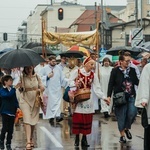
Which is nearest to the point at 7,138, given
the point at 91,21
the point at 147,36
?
the point at 147,36

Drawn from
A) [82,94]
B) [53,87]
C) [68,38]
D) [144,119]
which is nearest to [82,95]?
[82,94]

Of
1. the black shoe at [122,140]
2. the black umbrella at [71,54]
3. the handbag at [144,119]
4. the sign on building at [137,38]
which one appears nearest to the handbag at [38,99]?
the black shoe at [122,140]

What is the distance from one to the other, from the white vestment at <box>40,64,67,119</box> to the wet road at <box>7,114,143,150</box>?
1.47ft

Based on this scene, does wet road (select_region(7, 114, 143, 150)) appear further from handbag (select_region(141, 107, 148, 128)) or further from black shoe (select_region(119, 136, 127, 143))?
handbag (select_region(141, 107, 148, 128))

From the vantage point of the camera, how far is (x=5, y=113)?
12.1 m

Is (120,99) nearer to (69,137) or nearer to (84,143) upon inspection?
(84,143)

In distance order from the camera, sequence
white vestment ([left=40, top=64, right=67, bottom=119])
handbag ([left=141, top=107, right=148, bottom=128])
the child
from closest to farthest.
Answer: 1. handbag ([left=141, top=107, right=148, bottom=128])
2. the child
3. white vestment ([left=40, top=64, right=67, bottom=119])

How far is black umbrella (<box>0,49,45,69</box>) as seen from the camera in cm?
1163

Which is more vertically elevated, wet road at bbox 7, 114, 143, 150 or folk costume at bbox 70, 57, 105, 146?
folk costume at bbox 70, 57, 105, 146

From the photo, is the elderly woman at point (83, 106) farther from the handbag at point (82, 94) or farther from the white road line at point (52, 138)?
the white road line at point (52, 138)

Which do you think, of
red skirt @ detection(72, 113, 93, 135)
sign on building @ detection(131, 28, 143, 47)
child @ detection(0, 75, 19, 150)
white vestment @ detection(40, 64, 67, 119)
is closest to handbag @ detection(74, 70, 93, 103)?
red skirt @ detection(72, 113, 93, 135)

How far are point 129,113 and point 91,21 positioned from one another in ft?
355

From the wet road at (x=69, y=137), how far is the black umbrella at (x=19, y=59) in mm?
1660

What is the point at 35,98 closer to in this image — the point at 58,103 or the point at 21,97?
the point at 21,97
